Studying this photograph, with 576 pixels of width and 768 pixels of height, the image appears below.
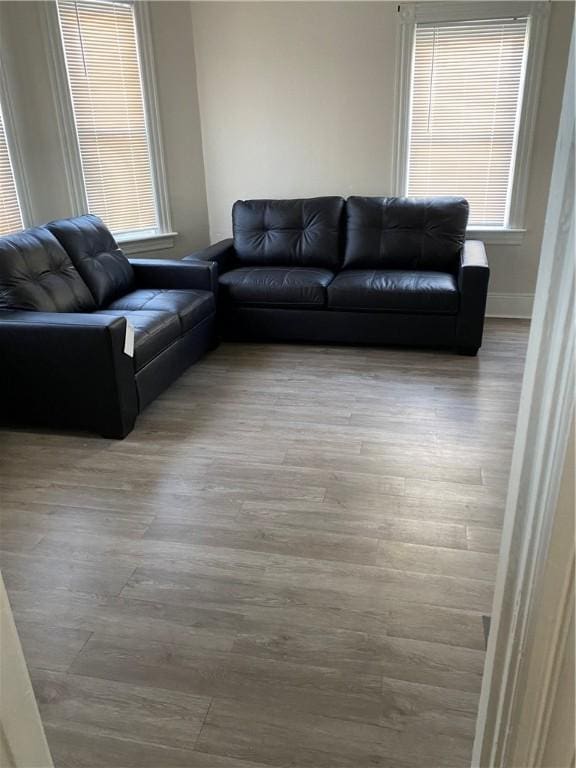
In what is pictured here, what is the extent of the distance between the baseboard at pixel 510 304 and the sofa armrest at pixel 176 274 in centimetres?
226

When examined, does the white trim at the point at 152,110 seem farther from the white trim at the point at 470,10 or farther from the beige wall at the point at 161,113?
the white trim at the point at 470,10

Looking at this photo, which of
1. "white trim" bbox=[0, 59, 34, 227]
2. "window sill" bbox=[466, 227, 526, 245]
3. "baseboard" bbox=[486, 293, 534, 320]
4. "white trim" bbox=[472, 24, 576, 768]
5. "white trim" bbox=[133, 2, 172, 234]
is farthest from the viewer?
"baseboard" bbox=[486, 293, 534, 320]

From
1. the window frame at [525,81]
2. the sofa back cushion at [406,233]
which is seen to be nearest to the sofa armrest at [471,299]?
the sofa back cushion at [406,233]

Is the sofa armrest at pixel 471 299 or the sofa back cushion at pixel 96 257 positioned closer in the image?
the sofa back cushion at pixel 96 257

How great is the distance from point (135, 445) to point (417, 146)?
10.4 feet

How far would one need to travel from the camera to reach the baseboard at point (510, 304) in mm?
4707

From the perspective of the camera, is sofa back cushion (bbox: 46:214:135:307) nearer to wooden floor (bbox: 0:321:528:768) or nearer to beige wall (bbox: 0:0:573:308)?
beige wall (bbox: 0:0:573:308)

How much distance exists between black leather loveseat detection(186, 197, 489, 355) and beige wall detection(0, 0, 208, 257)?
542mm

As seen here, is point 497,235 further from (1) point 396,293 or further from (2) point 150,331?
(2) point 150,331

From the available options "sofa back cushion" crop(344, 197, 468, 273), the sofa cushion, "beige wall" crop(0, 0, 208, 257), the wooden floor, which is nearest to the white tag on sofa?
the wooden floor

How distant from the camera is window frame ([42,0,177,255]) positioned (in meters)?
3.87

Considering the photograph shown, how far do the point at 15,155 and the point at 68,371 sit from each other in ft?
5.94

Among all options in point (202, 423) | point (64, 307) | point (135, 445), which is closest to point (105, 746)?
point (135, 445)

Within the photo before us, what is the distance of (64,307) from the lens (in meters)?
3.32
